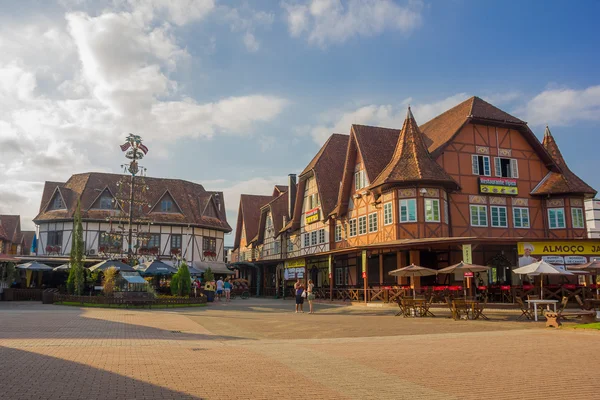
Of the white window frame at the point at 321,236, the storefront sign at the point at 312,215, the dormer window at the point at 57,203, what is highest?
the dormer window at the point at 57,203

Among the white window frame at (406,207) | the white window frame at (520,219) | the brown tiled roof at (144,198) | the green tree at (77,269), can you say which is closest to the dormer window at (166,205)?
the brown tiled roof at (144,198)

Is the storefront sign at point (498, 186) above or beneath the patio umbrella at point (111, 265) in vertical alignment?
above

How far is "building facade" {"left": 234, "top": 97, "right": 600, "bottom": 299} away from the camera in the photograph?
97.9 ft

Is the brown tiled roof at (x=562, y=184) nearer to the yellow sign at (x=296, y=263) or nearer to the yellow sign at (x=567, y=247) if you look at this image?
the yellow sign at (x=567, y=247)

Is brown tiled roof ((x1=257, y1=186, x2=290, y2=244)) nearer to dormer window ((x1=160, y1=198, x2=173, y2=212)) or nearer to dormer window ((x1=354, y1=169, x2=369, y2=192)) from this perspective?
dormer window ((x1=160, y1=198, x2=173, y2=212))

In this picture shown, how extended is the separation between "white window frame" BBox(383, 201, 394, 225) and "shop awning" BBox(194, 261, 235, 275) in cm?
2278

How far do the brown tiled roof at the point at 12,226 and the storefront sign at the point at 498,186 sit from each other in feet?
199

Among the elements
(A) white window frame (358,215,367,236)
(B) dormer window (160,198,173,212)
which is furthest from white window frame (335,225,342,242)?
(B) dormer window (160,198,173,212)

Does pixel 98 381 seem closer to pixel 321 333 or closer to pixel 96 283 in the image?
pixel 321 333

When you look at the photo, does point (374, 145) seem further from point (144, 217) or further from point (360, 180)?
point (144, 217)

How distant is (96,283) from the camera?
1435 inches

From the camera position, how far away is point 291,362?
31.4ft

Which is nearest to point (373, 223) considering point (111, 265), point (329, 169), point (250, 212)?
point (329, 169)

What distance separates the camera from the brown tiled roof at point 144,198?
47.3 m
